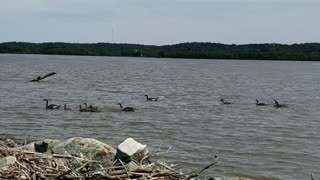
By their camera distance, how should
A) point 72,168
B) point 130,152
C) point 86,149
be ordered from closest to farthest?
1. point 72,168
2. point 130,152
3. point 86,149

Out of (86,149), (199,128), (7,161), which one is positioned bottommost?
(199,128)

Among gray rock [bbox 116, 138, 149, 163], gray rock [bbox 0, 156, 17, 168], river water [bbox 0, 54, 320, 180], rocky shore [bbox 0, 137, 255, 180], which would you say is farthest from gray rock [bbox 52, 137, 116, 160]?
gray rock [bbox 0, 156, 17, 168]

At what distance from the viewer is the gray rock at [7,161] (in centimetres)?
732

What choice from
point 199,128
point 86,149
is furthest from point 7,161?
point 199,128

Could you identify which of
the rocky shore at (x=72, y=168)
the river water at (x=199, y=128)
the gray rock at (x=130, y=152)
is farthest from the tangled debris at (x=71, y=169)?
the river water at (x=199, y=128)

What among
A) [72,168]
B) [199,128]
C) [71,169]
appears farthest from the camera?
[199,128]

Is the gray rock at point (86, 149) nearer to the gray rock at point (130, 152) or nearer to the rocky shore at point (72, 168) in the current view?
the gray rock at point (130, 152)

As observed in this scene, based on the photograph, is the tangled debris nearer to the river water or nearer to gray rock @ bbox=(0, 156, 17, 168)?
gray rock @ bbox=(0, 156, 17, 168)

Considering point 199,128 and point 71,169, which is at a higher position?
point 71,169

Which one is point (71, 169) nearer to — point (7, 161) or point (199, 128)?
point (7, 161)

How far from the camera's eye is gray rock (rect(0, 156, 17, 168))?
7.32m

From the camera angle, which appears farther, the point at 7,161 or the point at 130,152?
the point at 130,152

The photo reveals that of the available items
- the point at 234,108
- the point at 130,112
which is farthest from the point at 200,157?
the point at 234,108

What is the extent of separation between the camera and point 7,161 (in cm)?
736
